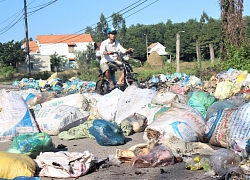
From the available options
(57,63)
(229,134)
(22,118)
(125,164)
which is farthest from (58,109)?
(57,63)

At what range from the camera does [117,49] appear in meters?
8.86

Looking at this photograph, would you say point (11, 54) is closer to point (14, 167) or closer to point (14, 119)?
point (14, 119)

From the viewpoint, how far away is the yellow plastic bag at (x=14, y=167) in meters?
3.80

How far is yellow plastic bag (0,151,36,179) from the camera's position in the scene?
12.5 ft

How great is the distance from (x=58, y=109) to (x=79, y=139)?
2.35ft

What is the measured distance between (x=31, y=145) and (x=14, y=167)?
67cm

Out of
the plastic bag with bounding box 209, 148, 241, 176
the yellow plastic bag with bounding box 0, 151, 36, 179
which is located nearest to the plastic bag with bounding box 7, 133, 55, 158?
the yellow plastic bag with bounding box 0, 151, 36, 179

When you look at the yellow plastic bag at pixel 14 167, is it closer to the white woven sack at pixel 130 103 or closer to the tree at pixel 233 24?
the white woven sack at pixel 130 103

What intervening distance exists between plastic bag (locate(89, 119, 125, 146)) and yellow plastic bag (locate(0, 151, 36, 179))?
4.64 ft

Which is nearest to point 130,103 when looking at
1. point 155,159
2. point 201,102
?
point 201,102

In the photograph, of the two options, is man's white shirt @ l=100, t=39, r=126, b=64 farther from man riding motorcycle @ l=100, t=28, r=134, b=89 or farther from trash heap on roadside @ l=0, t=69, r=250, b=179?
trash heap on roadside @ l=0, t=69, r=250, b=179

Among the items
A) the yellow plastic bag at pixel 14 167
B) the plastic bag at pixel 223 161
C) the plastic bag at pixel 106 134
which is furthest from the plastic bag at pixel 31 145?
the plastic bag at pixel 223 161

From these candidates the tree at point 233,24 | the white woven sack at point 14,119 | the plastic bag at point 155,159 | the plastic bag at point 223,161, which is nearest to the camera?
the plastic bag at point 223,161

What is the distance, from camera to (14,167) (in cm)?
384
